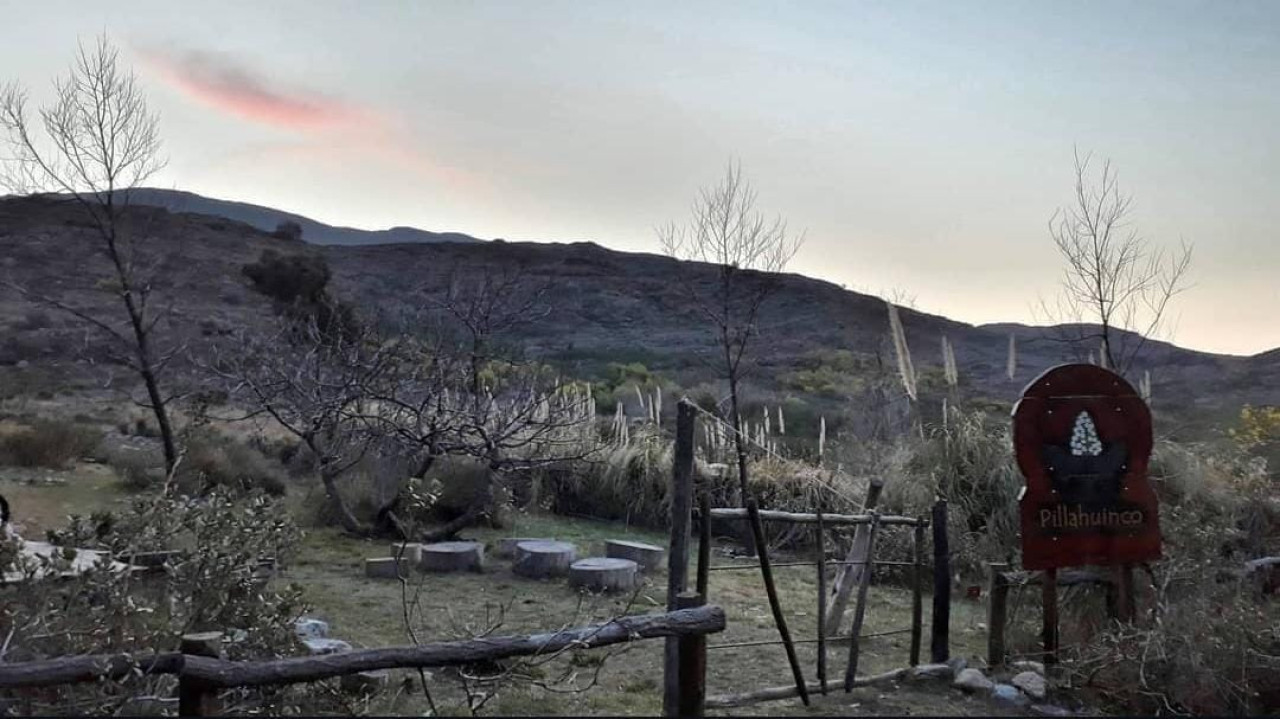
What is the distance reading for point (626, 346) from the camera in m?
41.1

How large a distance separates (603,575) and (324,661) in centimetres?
507

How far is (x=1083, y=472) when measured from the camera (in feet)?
20.6

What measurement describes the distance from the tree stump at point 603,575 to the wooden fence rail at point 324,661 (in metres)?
4.40

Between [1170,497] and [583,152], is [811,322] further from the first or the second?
[1170,497]

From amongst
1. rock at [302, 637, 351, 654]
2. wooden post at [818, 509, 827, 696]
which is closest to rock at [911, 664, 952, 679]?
wooden post at [818, 509, 827, 696]

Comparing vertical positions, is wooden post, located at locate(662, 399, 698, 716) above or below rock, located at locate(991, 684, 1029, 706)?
above

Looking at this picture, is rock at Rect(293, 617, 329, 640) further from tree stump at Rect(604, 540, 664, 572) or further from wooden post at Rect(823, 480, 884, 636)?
wooden post at Rect(823, 480, 884, 636)

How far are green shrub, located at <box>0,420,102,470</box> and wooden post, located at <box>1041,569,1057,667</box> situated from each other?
507 inches

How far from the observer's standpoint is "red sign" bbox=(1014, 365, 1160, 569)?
618cm

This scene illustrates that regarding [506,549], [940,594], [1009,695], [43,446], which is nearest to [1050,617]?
[1009,695]

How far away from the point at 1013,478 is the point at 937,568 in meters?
3.50

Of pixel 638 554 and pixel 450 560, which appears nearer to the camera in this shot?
pixel 450 560

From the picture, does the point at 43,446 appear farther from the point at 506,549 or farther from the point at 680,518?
the point at 680,518

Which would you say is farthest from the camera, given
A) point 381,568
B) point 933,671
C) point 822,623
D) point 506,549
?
point 506,549
